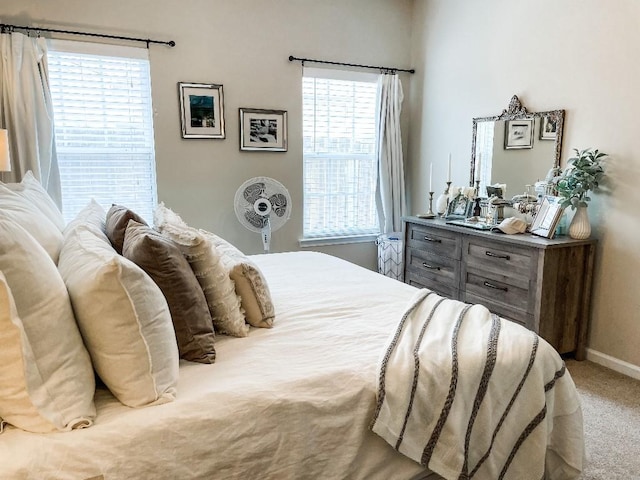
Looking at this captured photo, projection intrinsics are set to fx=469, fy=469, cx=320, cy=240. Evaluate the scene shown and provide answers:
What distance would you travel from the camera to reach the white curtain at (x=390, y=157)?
4.25 m

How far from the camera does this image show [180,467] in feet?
3.82

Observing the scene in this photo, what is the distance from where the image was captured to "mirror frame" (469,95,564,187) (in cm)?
314

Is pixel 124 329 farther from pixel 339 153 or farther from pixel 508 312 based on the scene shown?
pixel 339 153

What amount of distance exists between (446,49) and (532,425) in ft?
11.2

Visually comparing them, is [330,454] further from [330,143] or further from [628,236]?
[330,143]

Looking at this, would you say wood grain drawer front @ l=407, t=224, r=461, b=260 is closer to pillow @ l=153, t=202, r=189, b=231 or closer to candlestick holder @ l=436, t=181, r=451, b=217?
candlestick holder @ l=436, t=181, r=451, b=217

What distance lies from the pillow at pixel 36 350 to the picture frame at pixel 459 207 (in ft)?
10.1

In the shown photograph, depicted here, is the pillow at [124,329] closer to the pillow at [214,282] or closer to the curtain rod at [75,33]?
the pillow at [214,282]

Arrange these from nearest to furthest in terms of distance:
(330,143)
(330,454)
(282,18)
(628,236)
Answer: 1. (330,454)
2. (628,236)
3. (282,18)
4. (330,143)

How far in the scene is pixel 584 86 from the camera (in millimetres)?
2971

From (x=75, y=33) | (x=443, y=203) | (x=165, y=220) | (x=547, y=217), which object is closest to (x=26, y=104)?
(x=75, y=33)

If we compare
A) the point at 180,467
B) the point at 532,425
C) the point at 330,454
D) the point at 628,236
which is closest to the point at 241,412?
the point at 180,467

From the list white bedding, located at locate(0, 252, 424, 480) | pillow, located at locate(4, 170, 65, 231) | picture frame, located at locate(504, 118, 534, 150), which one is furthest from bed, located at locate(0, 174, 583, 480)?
picture frame, located at locate(504, 118, 534, 150)

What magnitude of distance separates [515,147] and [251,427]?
9.85 feet
